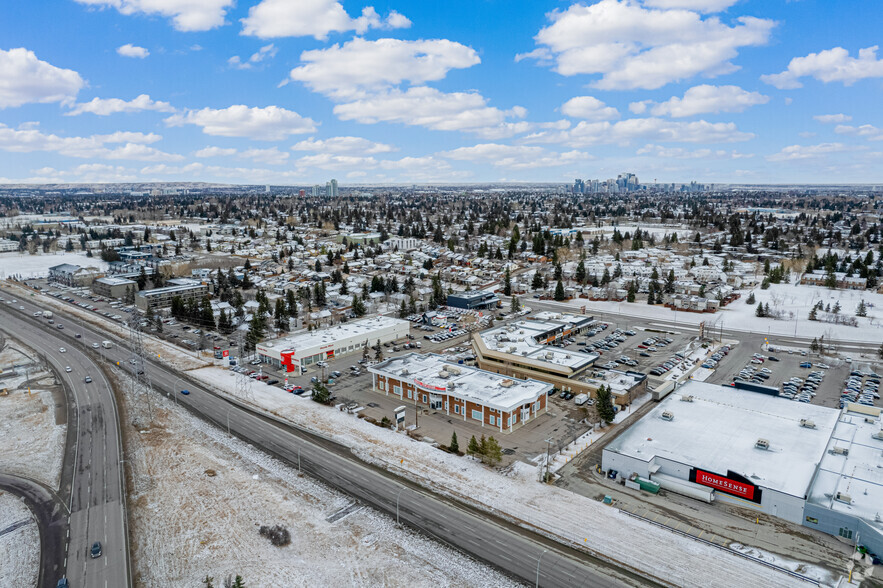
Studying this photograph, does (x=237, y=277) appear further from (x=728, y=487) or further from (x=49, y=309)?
(x=728, y=487)

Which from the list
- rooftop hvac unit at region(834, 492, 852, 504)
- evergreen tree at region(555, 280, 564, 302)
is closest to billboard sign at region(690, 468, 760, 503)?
rooftop hvac unit at region(834, 492, 852, 504)

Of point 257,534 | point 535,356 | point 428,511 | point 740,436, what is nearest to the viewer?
point 257,534

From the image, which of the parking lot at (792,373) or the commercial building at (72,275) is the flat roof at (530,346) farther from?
the commercial building at (72,275)

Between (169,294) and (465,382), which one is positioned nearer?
(465,382)

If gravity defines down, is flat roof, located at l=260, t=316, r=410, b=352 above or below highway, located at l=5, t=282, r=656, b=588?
above

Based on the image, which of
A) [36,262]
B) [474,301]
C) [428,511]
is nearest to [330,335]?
[474,301]

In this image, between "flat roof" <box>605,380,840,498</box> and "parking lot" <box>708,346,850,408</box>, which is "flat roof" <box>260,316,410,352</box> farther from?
"parking lot" <box>708,346,850,408</box>

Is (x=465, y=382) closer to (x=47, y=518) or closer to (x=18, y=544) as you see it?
(x=47, y=518)

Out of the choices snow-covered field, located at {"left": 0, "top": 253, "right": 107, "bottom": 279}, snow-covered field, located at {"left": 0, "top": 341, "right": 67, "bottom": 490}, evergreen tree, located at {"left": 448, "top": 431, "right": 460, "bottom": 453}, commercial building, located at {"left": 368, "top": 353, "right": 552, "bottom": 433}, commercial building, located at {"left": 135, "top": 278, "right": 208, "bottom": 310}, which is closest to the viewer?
snow-covered field, located at {"left": 0, "top": 341, "right": 67, "bottom": 490}
